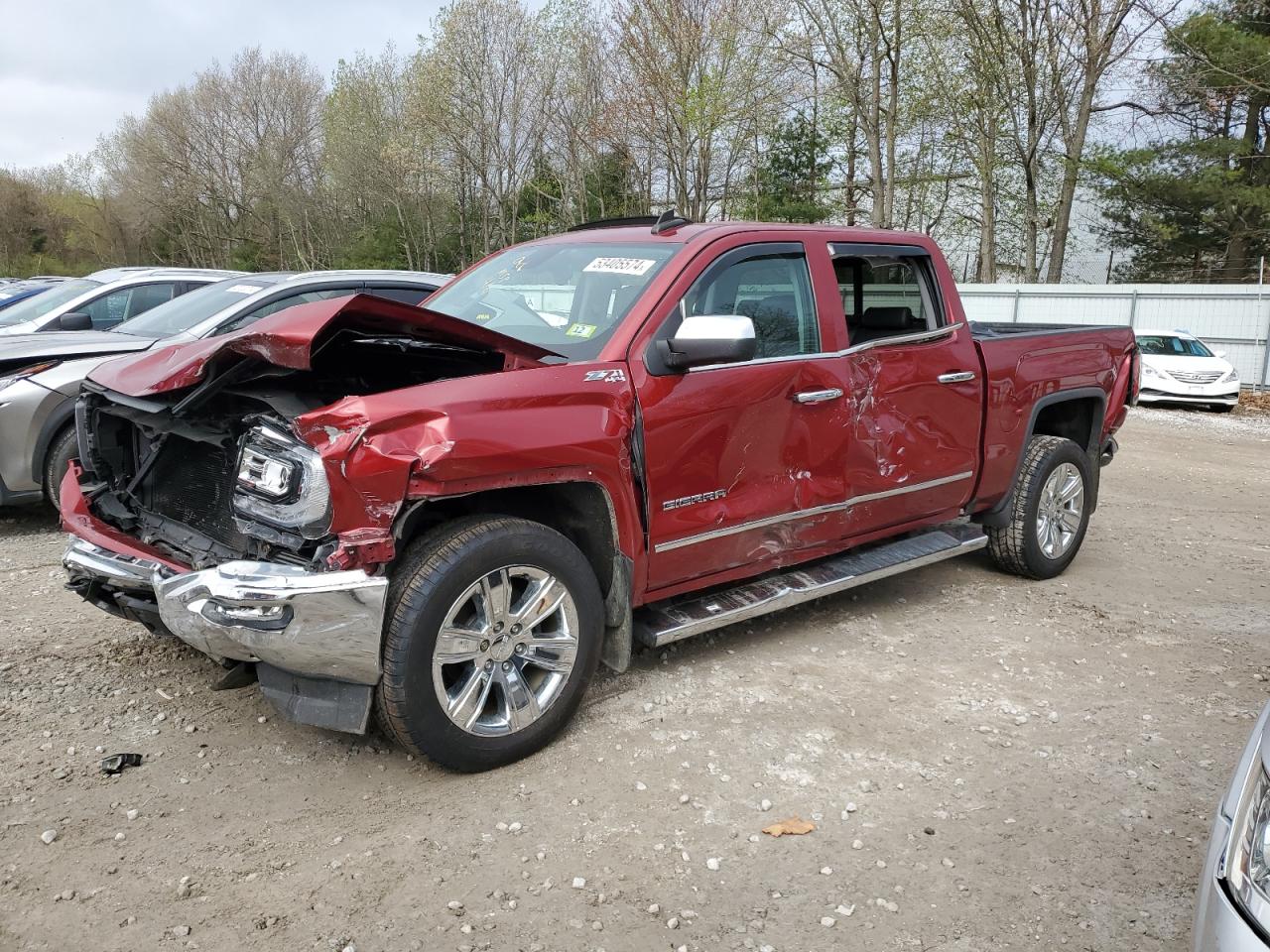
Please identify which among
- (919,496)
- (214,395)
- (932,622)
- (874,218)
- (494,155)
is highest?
(494,155)

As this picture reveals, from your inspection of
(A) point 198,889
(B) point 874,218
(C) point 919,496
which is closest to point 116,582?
(A) point 198,889

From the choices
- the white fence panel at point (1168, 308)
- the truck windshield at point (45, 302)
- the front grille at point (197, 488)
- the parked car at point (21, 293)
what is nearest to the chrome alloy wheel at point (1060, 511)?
the front grille at point (197, 488)

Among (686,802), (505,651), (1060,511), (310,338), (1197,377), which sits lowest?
(1197,377)

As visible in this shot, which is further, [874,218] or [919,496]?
[874,218]

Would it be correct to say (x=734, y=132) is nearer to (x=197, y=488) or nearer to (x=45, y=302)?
(x=45, y=302)

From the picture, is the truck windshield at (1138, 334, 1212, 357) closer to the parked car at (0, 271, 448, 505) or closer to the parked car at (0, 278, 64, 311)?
the parked car at (0, 271, 448, 505)

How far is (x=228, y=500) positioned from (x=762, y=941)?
7.56ft

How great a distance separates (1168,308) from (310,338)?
21.2 meters

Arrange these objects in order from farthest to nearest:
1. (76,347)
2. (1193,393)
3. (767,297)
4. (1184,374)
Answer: (1184,374) < (1193,393) < (76,347) < (767,297)

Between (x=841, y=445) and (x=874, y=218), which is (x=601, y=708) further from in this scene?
(x=874, y=218)

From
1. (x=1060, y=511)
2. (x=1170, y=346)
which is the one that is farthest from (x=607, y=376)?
(x=1170, y=346)

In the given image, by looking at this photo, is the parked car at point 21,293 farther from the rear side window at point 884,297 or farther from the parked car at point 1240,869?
the parked car at point 1240,869

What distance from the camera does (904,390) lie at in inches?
181

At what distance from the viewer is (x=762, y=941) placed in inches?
101
